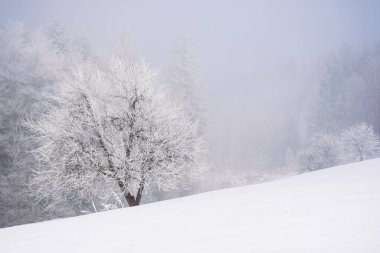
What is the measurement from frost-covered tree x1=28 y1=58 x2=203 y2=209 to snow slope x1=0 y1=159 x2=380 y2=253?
7743 mm

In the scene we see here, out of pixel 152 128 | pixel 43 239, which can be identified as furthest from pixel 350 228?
pixel 152 128

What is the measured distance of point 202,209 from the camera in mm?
6582

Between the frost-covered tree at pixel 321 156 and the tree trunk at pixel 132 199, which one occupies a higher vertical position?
the tree trunk at pixel 132 199

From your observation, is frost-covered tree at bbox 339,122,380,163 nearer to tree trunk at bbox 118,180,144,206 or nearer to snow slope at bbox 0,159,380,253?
tree trunk at bbox 118,180,144,206

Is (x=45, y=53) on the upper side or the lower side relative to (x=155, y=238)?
upper

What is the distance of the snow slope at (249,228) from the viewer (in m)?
3.69

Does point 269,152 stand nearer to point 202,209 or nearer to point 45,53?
point 45,53

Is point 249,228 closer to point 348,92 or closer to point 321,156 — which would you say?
point 321,156

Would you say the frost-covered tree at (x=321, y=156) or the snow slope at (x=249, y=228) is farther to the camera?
the frost-covered tree at (x=321, y=156)

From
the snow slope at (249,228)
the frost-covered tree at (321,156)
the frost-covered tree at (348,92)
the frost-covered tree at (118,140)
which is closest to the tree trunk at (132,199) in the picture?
the frost-covered tree at (118,140)

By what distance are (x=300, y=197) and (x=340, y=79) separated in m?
102

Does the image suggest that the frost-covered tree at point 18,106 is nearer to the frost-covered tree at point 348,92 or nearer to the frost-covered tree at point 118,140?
the frost-covered tree at point 118,140

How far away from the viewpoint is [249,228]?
4.59m

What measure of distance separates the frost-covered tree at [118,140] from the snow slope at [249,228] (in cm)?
774
